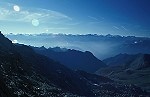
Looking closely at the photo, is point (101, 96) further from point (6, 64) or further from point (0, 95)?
point (0, 95)

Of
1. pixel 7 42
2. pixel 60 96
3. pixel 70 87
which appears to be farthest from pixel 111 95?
pixel 60 96

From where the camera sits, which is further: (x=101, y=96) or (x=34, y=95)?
(x=101, y=96)

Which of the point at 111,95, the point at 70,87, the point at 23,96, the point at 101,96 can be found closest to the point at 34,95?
the point at 23,96

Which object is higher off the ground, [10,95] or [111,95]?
[10,95]

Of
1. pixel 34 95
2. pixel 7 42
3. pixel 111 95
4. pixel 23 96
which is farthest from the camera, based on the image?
pixel 111 95

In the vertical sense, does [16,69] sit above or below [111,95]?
above

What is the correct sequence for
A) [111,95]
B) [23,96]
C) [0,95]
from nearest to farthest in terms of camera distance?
1. [0,95]
2. [23,96]
3. [111,95]

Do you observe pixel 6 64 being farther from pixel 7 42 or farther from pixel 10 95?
pixel 7 42

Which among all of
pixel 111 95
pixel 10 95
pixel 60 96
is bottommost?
pixel 111 95

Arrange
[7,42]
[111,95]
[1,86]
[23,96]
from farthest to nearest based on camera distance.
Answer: [111,95] → [7,42] → [23,96] → [1,86]
